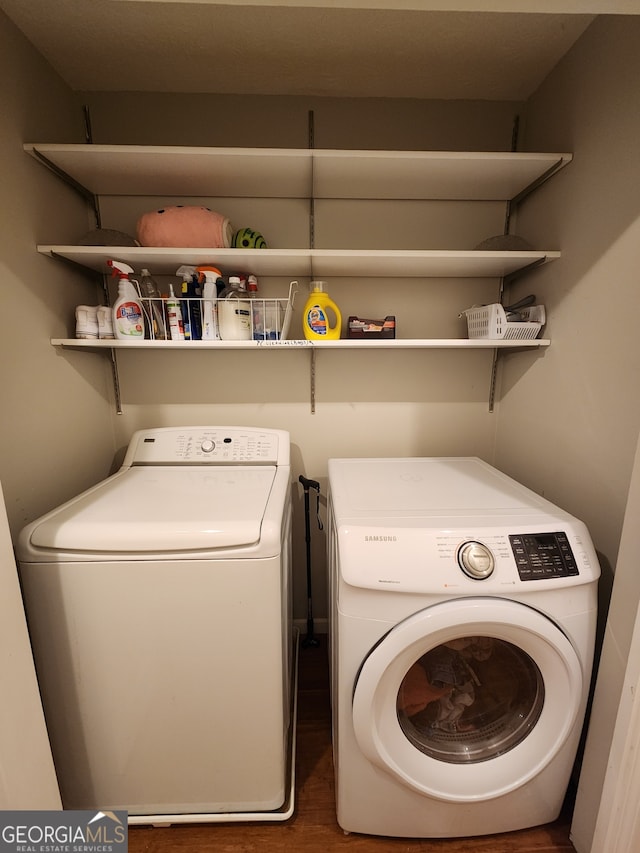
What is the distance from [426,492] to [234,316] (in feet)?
2.97

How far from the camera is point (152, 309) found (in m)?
1.39

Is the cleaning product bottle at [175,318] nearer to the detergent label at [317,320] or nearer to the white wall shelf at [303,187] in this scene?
A: the white wall shelf at [303,187]

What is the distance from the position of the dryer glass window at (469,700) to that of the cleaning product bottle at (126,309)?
1.43 metres

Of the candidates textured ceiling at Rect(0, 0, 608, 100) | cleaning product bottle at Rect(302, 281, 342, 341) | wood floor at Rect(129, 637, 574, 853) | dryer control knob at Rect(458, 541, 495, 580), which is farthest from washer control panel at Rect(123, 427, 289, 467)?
textured ceiling at Rect(0, 0, 608, 100)

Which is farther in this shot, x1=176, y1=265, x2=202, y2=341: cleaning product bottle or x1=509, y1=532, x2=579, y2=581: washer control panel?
x1=176, y1=265, x2=202, y2=341: cleaning product bottle

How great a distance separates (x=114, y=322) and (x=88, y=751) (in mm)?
1327

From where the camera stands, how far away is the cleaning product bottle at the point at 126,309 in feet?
4.35

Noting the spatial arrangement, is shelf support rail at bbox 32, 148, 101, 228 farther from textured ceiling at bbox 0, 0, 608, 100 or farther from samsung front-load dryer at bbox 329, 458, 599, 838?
samsung front-load dryer at bbox 329, 458, 599, 838

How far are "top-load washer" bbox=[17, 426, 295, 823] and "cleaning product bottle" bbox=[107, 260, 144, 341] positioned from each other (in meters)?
0.57

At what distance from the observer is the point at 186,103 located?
1.48 metres

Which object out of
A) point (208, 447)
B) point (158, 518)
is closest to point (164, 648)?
point (158, 518)

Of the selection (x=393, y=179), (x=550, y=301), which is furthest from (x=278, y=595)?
(x=393, y=179)

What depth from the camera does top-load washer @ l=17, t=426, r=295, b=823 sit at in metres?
0.94

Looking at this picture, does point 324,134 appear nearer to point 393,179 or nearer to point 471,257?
point 393,179
